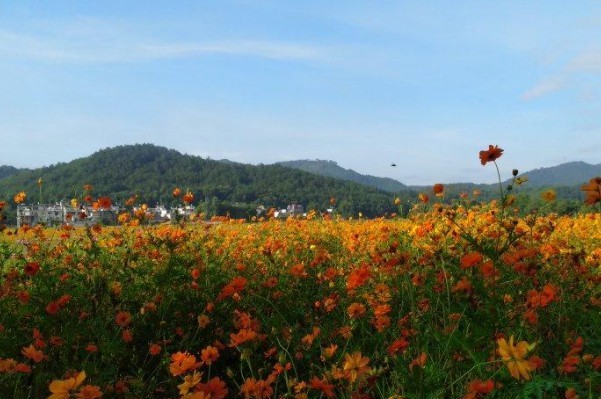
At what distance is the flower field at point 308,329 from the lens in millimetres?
1626

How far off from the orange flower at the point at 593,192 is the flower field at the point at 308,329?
29 centimetres

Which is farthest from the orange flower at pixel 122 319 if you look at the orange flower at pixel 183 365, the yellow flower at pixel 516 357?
the yellow flower at pixel 516 357

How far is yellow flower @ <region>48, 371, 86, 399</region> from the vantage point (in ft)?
4.59

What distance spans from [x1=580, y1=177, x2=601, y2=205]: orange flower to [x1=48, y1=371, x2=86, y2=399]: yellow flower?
5.52 ft

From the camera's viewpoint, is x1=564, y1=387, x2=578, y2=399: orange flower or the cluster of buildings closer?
x1=564, y1=387, x2=578, y2=399: orange flower

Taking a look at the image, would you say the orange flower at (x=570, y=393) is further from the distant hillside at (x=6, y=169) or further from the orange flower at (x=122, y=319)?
the distant hillside at (x=6, y=169)

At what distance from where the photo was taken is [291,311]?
3.09 meters

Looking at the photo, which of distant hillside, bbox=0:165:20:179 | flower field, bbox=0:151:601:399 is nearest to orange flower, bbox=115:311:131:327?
flower field, bbox=0:151:601:399

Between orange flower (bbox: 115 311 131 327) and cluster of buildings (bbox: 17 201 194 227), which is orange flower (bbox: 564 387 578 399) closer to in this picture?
orange flower (bbox: 115 311 131 327)

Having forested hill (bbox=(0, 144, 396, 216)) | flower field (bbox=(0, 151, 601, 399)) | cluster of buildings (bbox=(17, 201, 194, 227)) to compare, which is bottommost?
flower field (bbox=(0, 151, 601, 399))

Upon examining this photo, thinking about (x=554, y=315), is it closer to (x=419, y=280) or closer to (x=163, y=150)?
(x=419, y=280)

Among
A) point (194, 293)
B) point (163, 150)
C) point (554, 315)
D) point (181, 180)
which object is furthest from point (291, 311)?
point (163, 150)

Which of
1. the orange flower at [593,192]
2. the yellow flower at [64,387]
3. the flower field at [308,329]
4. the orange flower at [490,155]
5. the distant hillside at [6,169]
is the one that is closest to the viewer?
the yellow flower at [64,387]

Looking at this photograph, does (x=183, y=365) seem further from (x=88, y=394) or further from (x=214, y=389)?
(x=88, y=394)
